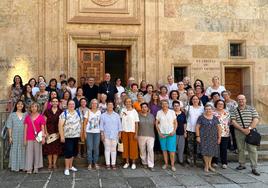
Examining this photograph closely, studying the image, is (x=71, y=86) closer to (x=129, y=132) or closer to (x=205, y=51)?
Result: (x=129, y=132)

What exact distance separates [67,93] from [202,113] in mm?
3420

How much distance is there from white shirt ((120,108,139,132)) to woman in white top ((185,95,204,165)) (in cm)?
134

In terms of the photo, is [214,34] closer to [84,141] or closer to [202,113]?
[202,113]

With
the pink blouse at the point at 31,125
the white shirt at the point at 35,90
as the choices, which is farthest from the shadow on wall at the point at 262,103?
the pink blouse at the point at 31,125

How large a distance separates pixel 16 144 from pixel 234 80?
28.1ft

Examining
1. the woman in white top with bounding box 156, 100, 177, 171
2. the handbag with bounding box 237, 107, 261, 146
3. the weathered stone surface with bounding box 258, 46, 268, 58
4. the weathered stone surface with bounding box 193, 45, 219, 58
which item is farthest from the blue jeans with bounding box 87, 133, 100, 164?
the weathered stone surface with bounding box 258, 46, 268, 58

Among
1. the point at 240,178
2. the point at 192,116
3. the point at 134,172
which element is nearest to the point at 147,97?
the point at 192,116

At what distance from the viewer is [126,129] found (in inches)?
307

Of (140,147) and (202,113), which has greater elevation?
(202,113)

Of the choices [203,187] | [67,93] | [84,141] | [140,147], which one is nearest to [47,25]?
[67,93]

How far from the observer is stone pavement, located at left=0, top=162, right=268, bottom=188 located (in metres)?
6.57

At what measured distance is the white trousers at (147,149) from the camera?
7.79 m

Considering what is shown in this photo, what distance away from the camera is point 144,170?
7672 millimetres

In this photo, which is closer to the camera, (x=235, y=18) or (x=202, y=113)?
(x=202, y=113)
